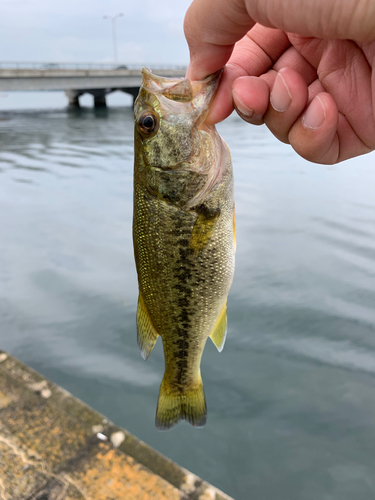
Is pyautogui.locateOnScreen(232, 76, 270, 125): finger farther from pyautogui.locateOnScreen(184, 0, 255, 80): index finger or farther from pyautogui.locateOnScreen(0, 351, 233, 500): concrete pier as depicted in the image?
pyautogui.locateOnScreen(0, 351, 233, 500): concrete pier

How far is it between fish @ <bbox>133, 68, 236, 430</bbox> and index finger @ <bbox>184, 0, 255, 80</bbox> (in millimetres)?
81

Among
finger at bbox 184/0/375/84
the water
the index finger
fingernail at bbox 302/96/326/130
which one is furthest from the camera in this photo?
the water

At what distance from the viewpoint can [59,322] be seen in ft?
16.5

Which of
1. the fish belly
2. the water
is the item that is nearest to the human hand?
the fish belly

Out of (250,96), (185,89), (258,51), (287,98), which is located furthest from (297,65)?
(185,89)

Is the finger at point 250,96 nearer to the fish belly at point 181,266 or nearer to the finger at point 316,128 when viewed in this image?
the finger at point 316,128

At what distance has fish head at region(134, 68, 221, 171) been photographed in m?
1.80

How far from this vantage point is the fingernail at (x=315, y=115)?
1.90 metres

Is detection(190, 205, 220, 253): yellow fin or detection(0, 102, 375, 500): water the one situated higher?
detection(190, 205, 220, 253): yellow fin

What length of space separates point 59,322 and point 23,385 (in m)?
1.94

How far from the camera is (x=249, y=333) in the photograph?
4859 mm

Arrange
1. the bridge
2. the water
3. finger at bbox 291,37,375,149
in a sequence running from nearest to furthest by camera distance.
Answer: finger at bbox 291,37,375,149 < the water < the bridge

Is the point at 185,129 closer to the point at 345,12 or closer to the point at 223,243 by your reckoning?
the point at 223,243

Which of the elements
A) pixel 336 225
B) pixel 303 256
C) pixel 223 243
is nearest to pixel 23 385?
pixel 223 243
